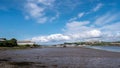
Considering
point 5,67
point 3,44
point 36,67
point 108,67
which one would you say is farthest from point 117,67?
point 3,44

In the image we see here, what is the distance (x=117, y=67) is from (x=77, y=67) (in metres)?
5.07

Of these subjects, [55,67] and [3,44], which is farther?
[3,44]

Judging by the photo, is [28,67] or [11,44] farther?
[11,44]

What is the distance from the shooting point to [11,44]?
129 meters

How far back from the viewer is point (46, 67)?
25.3m

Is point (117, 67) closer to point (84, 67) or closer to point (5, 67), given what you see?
point (84, 67)

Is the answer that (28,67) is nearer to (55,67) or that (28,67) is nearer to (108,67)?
(55,67)

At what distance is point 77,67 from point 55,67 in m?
2.82

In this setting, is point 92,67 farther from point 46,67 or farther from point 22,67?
point 22,67

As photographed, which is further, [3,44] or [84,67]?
[3,44]

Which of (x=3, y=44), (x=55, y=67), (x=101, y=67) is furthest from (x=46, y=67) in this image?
(x=3, y=44)

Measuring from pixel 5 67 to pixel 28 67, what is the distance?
2.79 metres

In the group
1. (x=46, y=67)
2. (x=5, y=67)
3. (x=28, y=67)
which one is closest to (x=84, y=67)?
(x=46, y=67)

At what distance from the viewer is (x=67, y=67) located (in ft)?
83.6
